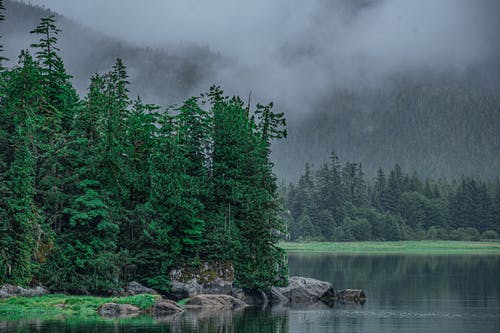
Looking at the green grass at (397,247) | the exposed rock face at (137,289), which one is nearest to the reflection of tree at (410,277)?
the exposed rock face at (137,289)

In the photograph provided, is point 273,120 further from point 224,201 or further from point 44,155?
point 44,155

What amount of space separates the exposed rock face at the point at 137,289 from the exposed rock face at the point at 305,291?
13845 mm

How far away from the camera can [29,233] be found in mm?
56438

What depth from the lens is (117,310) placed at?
55.4 metres

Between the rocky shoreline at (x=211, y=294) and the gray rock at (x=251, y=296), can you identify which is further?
the gray rock at (x=251, y=296)

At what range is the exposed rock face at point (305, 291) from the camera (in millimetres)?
71625

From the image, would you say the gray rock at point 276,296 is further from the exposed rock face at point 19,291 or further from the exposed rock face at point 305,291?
the exposed rock face at point 19,291

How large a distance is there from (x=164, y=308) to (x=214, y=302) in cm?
662

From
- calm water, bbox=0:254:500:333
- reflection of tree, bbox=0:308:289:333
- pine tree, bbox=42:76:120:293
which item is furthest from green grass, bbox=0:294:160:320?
calm water, bbox=0:254:500:333

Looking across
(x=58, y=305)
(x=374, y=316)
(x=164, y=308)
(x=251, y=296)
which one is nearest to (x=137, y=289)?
(x=164, y=308)

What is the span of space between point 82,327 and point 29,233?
1335cm

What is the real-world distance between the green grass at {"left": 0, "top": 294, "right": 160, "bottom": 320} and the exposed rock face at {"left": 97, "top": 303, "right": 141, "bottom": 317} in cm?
56

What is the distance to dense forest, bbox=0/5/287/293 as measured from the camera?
5766 centimetres

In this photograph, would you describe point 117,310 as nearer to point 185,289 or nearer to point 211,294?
point 185,289
